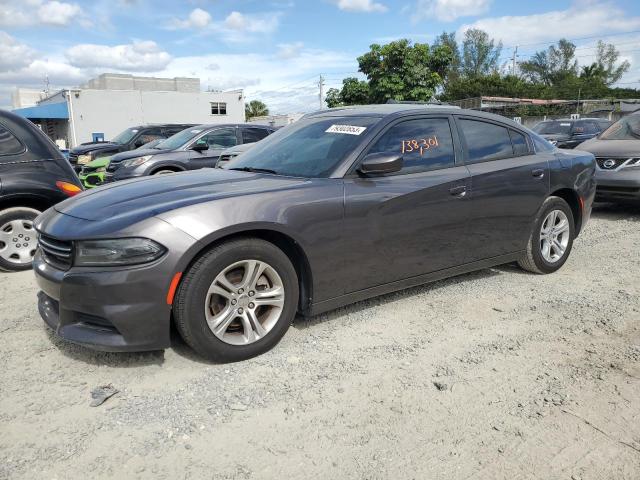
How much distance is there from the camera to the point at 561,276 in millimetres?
4996

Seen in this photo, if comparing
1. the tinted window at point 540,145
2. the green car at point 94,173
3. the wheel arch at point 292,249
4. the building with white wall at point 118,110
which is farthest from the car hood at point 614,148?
the building with white wall at point 118,110

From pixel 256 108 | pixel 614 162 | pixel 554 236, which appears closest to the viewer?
pixel 554 236

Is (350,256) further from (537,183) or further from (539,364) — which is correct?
(537,183)

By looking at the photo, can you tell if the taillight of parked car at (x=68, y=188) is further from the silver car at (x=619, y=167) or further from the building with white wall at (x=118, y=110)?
the building with white wall at (x=118, y=110)

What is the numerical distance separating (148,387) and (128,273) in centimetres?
66

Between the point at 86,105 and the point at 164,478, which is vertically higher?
the point at 86,105

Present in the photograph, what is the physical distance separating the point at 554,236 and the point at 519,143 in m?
1.00

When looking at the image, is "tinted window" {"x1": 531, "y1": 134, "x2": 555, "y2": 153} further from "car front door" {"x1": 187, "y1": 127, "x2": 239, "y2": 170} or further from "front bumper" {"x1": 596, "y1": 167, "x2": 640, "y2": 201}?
"car front door" {"x1": 187, "y1": 127, "x2": 239, "y2": 170}

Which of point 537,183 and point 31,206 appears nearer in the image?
point 537,183

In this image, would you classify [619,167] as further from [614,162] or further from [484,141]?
[484,141]

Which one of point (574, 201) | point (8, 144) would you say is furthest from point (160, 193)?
point (574, 201)

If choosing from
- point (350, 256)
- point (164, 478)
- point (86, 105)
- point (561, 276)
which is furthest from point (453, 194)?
point (86, 105)

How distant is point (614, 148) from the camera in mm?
8242

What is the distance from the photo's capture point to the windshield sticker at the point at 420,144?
3.94 metres
